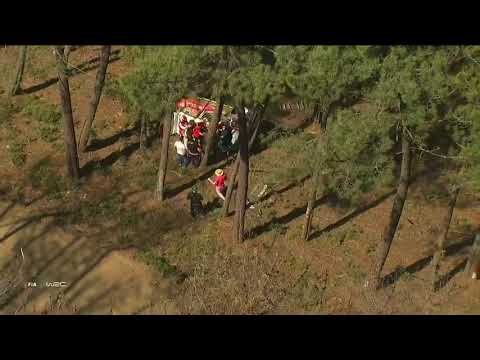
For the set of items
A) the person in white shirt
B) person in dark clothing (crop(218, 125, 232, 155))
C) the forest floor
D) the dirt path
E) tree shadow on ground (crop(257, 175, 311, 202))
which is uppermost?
person in dark clothing (crop(218, 125, 232, 155))

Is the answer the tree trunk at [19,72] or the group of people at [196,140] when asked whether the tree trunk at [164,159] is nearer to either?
the group of people at [196,140]

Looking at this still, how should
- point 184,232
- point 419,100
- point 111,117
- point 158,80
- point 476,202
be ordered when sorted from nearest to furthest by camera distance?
point 419,100, point 158,80, point 184,232, point 476,202, point 111,117

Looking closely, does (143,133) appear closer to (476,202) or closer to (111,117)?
(111,117)

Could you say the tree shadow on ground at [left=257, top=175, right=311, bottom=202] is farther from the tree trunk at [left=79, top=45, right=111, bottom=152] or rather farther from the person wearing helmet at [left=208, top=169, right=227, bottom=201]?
the tree trunk at [left=79, top=45, right=111, bottom=152]

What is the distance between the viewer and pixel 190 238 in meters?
15.9

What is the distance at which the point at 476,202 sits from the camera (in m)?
17.7

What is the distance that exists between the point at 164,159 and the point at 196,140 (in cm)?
242

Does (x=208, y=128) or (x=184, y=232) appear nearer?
Answer: (x=184, y=232)

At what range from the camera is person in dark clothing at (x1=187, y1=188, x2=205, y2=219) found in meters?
16.4

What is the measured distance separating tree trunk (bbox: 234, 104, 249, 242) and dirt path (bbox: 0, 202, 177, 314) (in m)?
2.39

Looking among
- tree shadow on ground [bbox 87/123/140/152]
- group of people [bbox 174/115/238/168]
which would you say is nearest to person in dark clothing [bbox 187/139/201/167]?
group of people [bbox 174/115/238/168]
